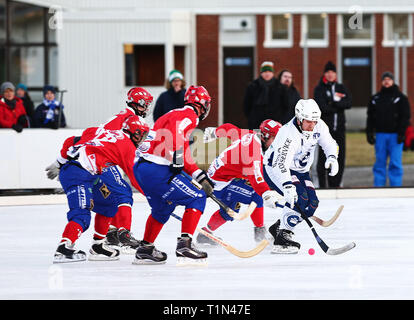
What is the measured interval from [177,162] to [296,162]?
136 centimetres

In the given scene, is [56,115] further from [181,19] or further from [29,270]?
[181,19]

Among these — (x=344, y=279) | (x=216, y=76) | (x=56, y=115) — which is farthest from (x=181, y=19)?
(x=344, y=279)

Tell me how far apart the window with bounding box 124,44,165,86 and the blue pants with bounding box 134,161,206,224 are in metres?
14.5

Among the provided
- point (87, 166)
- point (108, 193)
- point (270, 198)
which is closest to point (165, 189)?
point (87, 166)

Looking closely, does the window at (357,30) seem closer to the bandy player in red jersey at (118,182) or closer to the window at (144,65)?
the window at (144,65)

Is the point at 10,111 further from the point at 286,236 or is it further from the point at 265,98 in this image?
the point at 286,236

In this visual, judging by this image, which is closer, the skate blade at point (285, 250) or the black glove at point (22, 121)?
the skate blade at point (285, 250)

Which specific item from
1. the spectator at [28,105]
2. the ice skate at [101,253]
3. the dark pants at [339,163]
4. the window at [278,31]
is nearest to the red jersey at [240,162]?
the ice skate at [101,253]

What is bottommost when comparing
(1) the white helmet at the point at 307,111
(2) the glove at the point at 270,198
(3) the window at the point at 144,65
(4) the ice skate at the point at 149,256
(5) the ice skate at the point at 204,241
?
(5) the ice skate at the point at 204,241

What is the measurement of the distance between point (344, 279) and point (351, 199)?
19.1ft

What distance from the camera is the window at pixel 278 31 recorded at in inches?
1112

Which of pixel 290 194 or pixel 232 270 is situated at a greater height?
pixel 290 194

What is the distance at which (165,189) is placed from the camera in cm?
773

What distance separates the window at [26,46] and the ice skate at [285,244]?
61.0ft
